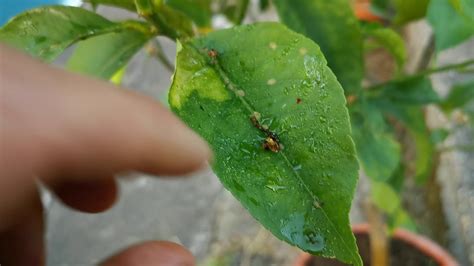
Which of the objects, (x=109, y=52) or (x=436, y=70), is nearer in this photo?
(x=109, y=52)

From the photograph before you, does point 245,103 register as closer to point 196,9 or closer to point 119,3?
point 119,3

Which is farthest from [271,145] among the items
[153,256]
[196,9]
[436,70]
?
[196,9]

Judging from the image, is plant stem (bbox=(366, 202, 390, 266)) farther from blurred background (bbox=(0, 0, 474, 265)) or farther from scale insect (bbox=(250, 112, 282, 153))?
scale insect (bbox=(250, 112, 282, 153))

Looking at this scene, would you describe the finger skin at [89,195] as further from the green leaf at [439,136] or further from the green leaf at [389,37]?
the green leaf at [439,136]

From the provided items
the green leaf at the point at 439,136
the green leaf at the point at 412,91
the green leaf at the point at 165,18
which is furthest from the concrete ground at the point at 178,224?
the green leaf at the point at 165,18

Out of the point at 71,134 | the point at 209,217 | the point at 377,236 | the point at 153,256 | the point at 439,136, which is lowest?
the point at 209,217

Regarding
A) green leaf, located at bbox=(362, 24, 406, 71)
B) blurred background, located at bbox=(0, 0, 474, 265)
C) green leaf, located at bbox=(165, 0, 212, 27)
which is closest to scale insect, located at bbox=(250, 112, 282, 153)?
green leaf, located at bbox=(362, 24, 406, 71)
